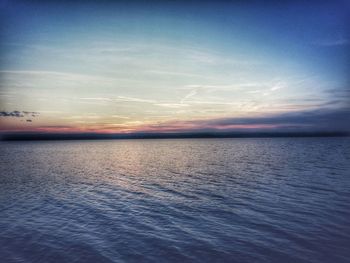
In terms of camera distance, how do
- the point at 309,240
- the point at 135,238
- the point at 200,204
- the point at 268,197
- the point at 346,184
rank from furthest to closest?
the point at 346,184, the point at 268,197, the point at 200,204, the point at 135,238, the point at 309,240

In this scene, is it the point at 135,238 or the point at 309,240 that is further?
the point at 135,238

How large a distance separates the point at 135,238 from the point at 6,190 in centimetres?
2056

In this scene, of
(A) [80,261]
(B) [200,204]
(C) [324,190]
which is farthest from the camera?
(C) [324,190]

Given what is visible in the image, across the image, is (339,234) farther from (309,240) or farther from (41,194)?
(41,194)

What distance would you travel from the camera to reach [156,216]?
17.4m

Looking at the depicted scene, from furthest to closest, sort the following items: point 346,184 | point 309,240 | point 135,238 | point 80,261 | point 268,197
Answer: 1. point 346,184
2. point 268,197
3. point 135,238
4. point 309,240
5. point 80,261

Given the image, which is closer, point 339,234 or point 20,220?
point 339,234

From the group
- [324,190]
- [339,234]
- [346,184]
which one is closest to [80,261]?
[339,234]

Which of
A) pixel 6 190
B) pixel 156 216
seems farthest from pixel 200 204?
pixel 6 190

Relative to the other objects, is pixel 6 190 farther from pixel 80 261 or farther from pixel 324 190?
pixel 324 190

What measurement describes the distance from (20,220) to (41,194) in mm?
9232

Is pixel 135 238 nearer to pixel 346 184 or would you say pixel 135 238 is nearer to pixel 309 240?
pixel 309 240

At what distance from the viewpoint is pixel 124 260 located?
11.0 meters

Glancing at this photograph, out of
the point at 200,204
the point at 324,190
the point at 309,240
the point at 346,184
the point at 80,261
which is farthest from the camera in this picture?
the point at 346,184
